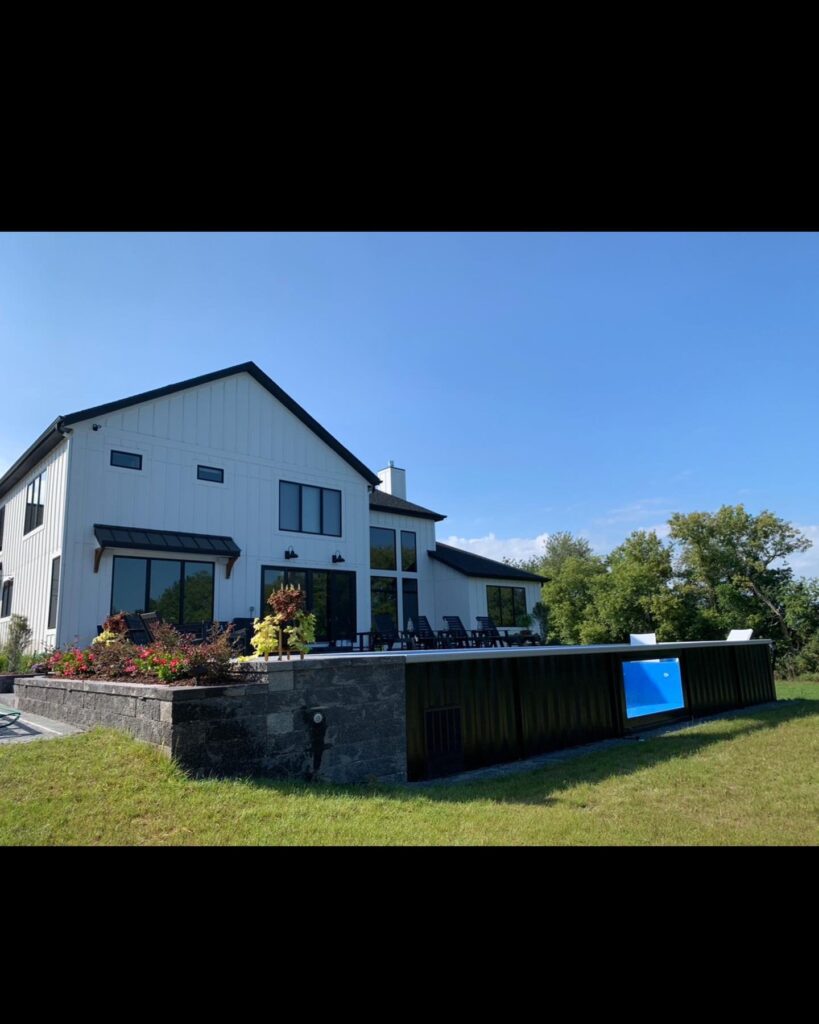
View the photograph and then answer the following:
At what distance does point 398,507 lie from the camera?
20.8 m

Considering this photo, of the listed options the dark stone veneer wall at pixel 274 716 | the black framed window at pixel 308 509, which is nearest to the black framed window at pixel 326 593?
the black framed window at pixel 308 509

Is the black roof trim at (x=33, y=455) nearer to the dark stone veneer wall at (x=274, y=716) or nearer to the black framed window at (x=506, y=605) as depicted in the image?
the dark stone veneer wall at (x=274, y=716)

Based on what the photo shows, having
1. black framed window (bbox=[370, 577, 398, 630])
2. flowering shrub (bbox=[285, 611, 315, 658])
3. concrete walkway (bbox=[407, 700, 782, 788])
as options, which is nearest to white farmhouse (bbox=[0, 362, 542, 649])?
black framed window (bbox=[370, 577, 398, 630])

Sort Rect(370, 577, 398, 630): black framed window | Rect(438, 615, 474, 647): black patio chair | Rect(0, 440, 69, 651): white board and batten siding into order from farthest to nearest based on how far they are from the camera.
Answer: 1. Rect(370, 577, 398, 630): black framed window
2. Rect(438, 615, 474, 647): black patio chair
3. Rect(0, 440, 69, 651): white board and batten siding

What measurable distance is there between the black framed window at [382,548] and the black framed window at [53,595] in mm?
8851

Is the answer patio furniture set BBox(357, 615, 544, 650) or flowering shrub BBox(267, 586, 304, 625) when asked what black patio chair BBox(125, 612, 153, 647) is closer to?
flowering shrub BBox(267, 586, 304, 625)

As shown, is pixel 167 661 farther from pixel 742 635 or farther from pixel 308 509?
pixel 742 635

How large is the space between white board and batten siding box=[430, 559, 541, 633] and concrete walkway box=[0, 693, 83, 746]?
14.1 metres

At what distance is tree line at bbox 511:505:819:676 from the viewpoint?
22344 mm

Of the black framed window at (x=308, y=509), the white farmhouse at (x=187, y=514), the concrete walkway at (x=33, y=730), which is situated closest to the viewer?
the concrete walkway at (x=33, y=730)

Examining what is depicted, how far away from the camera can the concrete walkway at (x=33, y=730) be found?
6.24 metres
